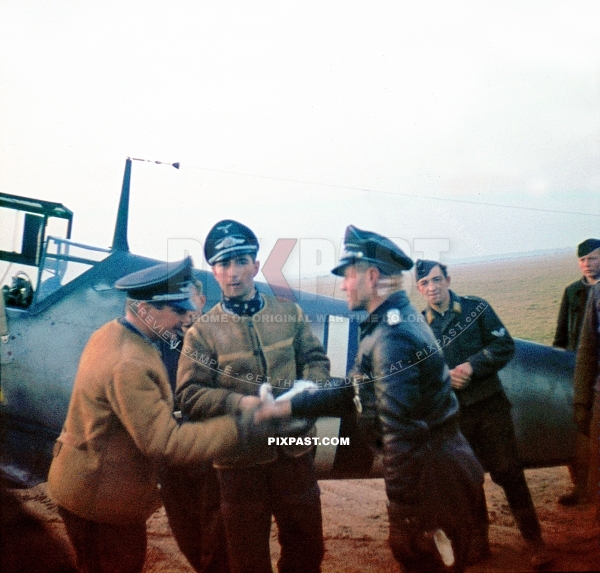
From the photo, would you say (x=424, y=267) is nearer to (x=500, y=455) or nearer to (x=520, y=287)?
(x=520, y=287)

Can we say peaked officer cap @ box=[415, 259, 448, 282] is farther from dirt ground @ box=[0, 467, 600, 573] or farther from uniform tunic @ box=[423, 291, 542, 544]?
dirt ground @ box=[0, 467, 600, 573]

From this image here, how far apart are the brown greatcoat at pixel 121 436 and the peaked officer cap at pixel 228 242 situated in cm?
46

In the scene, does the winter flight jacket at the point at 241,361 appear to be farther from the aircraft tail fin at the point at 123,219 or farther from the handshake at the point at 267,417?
the aircraft tail fin at the point at 123,219

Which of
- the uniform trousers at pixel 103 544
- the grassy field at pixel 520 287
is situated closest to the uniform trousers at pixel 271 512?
the uniform trousers at pixel 103 544

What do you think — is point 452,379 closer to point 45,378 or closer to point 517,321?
point 517,321

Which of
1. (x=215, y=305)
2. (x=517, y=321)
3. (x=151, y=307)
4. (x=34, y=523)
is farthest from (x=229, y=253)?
(x=34, y=523)

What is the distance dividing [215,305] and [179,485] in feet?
2.60

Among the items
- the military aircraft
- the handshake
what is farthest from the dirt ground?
the handshake

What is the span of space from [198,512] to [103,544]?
41 centimetres

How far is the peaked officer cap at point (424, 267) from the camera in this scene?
234 centimetres

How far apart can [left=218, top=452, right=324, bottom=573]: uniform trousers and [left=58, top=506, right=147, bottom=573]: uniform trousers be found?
42 centimetres

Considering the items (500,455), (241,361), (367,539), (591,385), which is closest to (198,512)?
(241,361)

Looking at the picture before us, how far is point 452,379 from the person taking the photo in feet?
7.55

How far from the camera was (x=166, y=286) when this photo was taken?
2.32 meters
